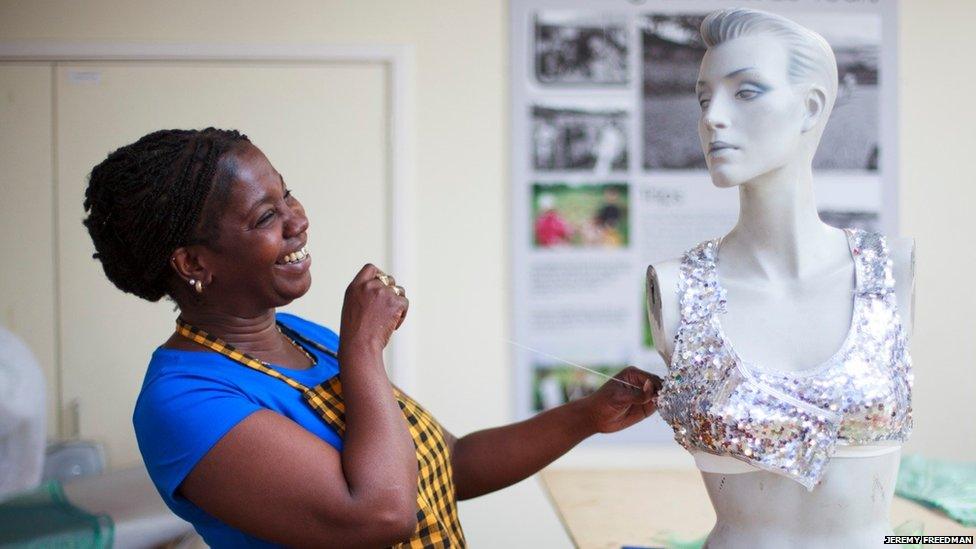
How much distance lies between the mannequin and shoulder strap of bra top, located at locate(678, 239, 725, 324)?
2 centimetres

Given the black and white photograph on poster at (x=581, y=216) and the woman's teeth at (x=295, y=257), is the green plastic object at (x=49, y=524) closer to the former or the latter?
the woman's teeth at (x=295, y=257)

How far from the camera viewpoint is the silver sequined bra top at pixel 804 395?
1.36 meters

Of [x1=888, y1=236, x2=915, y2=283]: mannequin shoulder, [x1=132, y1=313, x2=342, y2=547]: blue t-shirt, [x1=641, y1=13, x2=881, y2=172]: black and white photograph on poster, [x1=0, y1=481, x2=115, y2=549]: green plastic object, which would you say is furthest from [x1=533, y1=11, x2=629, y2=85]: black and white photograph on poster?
[x1=132, y1=313, x2=342, y2=547]: blue t-shirt

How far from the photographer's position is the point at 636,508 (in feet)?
→ 11.1

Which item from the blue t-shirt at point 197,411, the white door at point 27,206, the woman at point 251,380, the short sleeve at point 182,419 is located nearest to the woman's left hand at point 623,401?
the woman at point 251,380

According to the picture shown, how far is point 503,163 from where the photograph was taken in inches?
153

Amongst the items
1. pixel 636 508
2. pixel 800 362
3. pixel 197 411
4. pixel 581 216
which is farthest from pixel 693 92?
pixel 197 411

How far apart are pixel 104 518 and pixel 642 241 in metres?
2.39

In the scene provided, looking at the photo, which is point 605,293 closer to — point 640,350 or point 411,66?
point 640,350

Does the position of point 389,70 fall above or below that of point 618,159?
above

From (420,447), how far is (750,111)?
28.5 inches

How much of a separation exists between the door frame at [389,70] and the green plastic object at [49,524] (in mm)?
1587

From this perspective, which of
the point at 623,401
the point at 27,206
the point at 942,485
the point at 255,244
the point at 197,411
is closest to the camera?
the point at 197,411

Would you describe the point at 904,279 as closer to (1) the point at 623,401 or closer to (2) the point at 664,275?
(2) the point at 664,275
